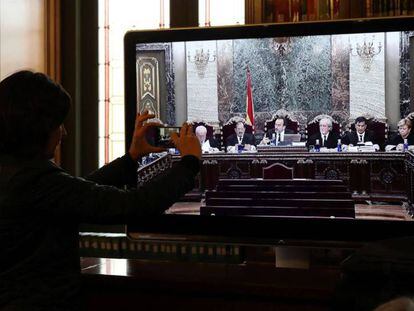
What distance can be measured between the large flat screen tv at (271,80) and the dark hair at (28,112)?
576 mm

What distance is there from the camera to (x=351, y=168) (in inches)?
69.1

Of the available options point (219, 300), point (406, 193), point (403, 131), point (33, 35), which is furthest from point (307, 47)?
point (33, 35)

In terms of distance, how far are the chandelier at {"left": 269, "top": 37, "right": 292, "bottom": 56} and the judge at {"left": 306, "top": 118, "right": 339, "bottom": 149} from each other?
0.24m

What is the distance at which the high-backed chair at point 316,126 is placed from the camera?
1.74 meters

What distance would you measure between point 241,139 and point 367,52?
0.45m

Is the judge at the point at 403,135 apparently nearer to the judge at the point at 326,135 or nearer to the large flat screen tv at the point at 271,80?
the large flat screen tv at the point at 271,80

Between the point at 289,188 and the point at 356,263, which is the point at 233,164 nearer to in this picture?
the point at 289,188

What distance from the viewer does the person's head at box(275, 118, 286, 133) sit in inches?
70.0

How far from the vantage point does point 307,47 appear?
70.3 inches

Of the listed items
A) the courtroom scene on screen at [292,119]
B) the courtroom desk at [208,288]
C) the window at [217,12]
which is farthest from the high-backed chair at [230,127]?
the window at [217,12]

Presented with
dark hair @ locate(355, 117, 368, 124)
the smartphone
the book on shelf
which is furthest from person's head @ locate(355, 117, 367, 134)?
the book on shelf

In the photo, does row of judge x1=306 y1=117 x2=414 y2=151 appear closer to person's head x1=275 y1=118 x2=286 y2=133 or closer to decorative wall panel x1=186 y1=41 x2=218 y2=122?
person's head x1=275 y1=118 x2=286 y2=133

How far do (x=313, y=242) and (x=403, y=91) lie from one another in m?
0.52

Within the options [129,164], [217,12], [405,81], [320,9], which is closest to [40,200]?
[129,164]
